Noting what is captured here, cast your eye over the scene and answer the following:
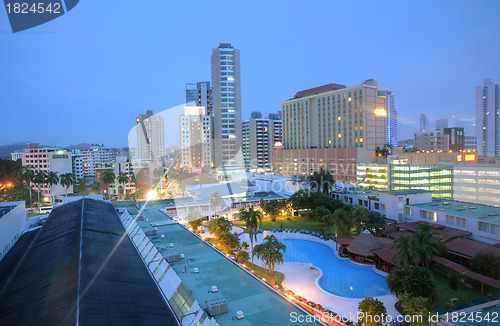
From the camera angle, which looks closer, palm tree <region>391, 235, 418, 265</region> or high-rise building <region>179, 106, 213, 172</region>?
palm tree <region>391, 235, 418, 265</region>

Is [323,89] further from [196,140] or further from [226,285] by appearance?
[226,285]

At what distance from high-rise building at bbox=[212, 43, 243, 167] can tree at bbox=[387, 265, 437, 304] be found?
68.2 metres

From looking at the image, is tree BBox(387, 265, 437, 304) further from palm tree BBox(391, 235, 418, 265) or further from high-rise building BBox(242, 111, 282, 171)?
high-rise building BBox(242, 111, 282, 171)

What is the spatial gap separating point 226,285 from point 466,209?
28805 mm

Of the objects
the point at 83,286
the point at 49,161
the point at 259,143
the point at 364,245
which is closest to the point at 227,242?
the point at 364,245

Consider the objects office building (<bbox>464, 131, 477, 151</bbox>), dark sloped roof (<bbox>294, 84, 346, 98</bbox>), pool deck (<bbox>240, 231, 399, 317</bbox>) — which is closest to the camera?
pool deck (<bbox>240, 231, 399, 317</bbox>)

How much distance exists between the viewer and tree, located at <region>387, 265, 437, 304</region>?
16703 millimetres

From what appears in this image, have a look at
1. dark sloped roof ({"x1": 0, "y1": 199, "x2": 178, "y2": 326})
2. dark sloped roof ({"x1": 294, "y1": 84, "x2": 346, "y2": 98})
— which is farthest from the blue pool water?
dark sloped roof ({"x1": 294, "y1": 84, "x2": 346, "y2": 98})

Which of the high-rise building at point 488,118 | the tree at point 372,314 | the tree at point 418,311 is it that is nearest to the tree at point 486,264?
the tree at point 418,311

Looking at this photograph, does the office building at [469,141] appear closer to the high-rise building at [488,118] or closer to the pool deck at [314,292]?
the high-rise building at [488,118]

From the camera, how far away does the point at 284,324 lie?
10883mm

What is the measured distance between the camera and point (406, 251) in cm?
2062

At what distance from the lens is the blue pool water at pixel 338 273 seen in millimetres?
21188

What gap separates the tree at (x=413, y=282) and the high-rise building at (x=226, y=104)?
68211mm
